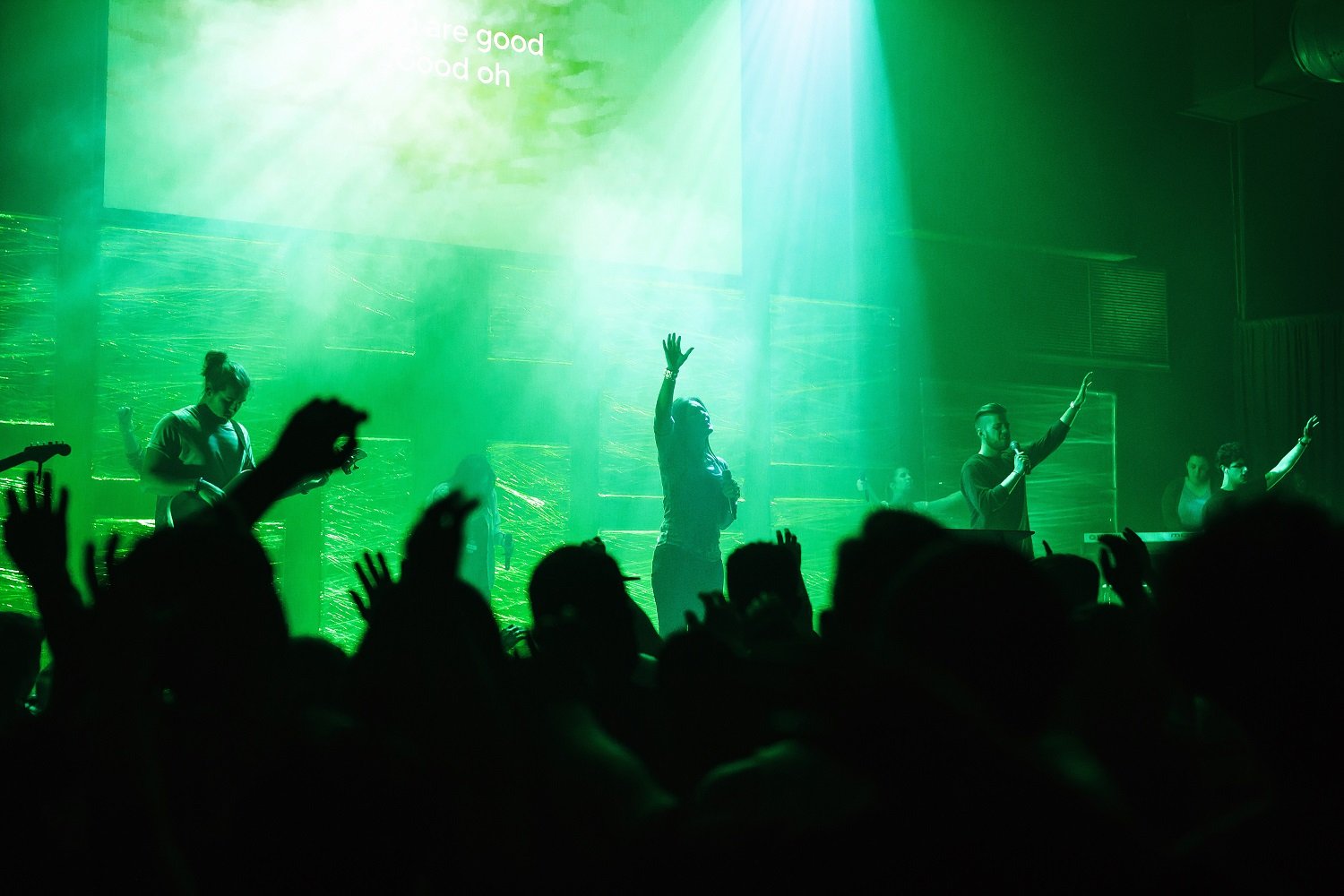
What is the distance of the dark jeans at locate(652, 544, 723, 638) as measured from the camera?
184 inches

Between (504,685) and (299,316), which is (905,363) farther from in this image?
(504,685)

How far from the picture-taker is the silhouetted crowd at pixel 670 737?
2.64 feet

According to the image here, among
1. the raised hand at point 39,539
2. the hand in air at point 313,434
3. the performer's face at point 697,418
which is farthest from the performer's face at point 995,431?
the raised hand at point 39,539

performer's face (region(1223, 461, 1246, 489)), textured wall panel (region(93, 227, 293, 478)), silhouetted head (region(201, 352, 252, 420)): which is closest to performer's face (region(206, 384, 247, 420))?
silhouetted head (region(201, 352, 252, 420))

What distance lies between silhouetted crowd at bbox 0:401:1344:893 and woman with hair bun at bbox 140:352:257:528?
3.16m

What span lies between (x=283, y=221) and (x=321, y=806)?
5321 mm

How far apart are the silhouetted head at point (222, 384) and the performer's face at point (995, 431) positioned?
381 cm

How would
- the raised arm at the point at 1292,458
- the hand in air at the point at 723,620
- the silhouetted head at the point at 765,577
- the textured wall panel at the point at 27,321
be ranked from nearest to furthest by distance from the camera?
the hand in air at the point at 723,620
the silhouetted head at the point at 765,577
the textured wall panel at the point at 27,321
the raised arm at the point at 1292,458

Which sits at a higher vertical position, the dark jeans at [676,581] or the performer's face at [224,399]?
the performer's face at [224,399]

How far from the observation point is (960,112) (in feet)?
27.0

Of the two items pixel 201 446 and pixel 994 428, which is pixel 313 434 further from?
pixel 994 428

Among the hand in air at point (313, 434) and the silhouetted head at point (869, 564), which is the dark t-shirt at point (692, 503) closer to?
the silhouetted head at point (869, 564)

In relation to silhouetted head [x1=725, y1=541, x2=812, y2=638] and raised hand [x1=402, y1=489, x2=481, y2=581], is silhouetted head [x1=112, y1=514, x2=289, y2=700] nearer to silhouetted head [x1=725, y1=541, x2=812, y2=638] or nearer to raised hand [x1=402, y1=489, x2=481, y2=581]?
raised hand [x1=402, y1=489, x2=481, y2=581]

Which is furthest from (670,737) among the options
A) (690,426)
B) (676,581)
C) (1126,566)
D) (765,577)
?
(690,426)
